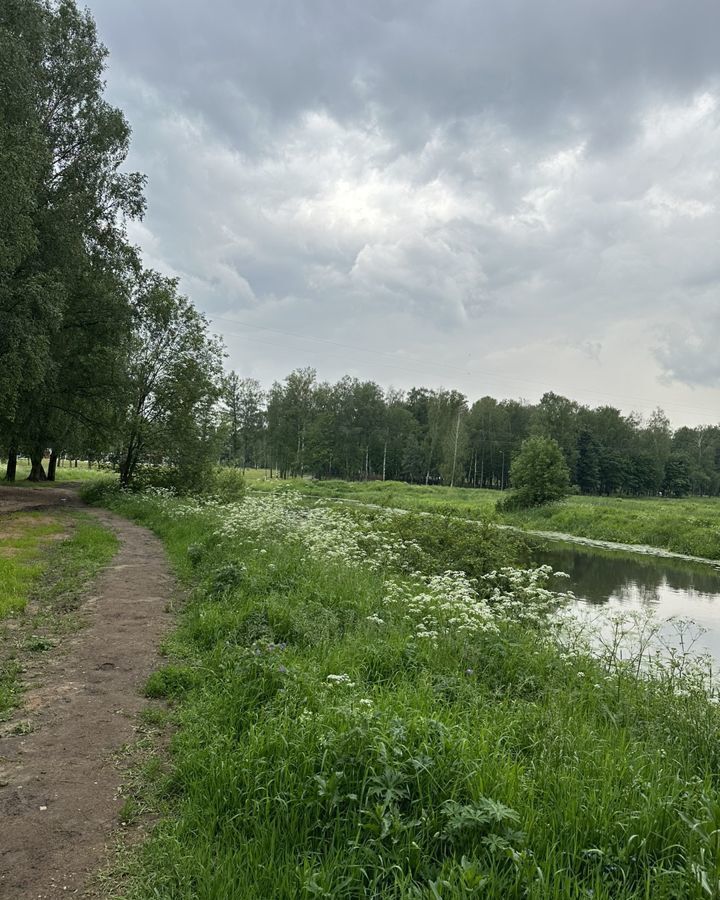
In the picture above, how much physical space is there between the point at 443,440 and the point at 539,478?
40572mm

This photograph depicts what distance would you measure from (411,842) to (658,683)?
15.0 feet

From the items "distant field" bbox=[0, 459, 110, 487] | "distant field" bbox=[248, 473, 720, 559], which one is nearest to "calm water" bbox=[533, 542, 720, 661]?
"distant field" bbox=[248, 473, 720, 559]

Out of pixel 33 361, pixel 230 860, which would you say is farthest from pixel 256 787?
pixel 33 361

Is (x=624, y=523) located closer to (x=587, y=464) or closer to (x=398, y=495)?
(x=398, y=495)

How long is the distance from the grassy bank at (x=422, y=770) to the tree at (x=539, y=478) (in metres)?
37.0

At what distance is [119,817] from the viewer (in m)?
3.75

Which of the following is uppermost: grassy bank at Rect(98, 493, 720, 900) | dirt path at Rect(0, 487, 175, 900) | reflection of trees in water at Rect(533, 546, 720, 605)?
grassy bank at Rect(98, 493, 720, 900)

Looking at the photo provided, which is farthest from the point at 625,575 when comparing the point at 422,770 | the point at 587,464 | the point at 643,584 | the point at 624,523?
the point at 587,464

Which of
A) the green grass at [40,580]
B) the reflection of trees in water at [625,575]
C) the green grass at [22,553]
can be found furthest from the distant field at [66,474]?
the reflection of trees in water at [625,575]

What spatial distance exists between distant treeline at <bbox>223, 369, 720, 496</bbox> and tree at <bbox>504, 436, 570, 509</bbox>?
108 ft

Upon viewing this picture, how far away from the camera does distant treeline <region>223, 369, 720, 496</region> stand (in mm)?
84125

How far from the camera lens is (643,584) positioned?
17547mm

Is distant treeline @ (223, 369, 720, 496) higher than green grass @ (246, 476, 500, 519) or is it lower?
higher

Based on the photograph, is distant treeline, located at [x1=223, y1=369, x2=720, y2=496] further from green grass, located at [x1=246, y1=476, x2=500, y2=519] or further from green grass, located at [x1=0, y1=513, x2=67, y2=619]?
green grass, located at [x1=0, y1=513, x2=67, y2=619]
